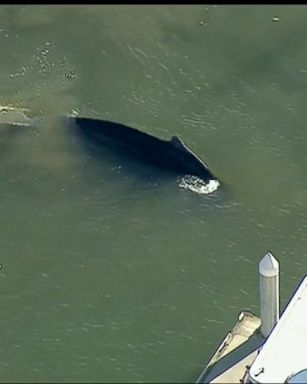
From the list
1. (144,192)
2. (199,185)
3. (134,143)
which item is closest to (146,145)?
(134,143)

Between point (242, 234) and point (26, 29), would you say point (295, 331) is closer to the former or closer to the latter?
point (242, 234)

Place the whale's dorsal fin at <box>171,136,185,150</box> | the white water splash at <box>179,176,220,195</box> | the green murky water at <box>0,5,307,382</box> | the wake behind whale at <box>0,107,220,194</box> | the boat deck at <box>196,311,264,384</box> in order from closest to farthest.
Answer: the boat deck at <box>196,311,264,384</box>, the green murky water at <box>0,5,307,382</box>, the white water splash at <box>179,176,220,195</box>, the wake behind whale at <box>0,107,220,194</box>, the whale's dorsal fin at <box>171,136,185,150</box>

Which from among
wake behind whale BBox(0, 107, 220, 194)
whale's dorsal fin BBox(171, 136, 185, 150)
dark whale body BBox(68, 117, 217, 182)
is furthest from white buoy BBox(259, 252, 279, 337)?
whale's dorsal fin BBox(171, 136, 185, 150)

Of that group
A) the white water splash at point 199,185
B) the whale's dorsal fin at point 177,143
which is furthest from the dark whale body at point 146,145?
the white water splash at point 199,185

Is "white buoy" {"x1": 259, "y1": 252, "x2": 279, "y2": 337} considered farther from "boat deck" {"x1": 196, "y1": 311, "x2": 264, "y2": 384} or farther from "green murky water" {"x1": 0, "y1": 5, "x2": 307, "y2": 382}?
"green murky water" {"x1": 0, "y1": 5, "x2": 307, "y2": 382}

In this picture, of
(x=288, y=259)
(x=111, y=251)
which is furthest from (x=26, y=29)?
(x=288, y=259)

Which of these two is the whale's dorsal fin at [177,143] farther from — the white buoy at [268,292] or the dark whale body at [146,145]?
the white buoy at [268,292]

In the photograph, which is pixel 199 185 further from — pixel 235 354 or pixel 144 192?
pixel 235 354

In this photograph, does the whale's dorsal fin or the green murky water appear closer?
the green murky water
